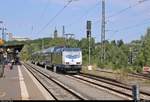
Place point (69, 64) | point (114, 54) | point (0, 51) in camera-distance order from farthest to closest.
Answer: point (114, 54), point (69, 64), point (0, 51)

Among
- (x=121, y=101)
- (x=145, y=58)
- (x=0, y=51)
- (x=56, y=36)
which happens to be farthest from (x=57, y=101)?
(x=56, y=36)

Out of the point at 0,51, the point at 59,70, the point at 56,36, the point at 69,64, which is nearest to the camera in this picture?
the point at 0,51

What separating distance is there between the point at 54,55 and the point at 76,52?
7704mm

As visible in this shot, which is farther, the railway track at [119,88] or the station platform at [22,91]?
the railway track at [119,88]

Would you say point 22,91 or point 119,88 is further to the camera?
point 119,88

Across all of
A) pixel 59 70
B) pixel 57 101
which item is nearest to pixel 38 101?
pixel 57 101

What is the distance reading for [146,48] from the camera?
444 feet

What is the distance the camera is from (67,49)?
56.1 metres

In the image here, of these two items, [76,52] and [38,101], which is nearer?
[38,101]

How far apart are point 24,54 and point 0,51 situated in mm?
156031

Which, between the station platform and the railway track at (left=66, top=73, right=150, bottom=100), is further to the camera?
the railway track at (left=66, top=73, right=150, bottom=100)

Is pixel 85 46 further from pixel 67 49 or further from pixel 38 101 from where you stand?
pixel 38 101

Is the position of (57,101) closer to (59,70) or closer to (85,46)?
(59,70)

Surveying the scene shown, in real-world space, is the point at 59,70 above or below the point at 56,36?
below
